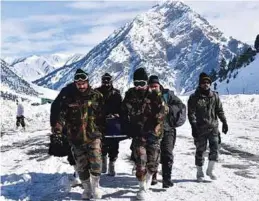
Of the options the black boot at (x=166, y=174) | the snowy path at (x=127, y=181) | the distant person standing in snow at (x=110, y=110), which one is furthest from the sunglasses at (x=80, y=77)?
the black boot at (x=166, y=174)

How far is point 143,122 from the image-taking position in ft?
29.3

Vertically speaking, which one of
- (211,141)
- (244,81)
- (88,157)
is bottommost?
(88,157)

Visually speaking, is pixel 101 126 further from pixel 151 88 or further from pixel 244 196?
pixel 244 196

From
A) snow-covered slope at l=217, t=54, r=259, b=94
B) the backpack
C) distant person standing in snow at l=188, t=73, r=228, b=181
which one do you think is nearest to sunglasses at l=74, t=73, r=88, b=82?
the backpack

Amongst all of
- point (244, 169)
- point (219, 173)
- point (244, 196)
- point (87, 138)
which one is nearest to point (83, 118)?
point (87, 138)

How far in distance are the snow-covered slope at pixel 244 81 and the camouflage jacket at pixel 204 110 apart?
106354mm

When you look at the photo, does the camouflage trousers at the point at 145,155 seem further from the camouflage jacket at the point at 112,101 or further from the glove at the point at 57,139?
the camouflage jacket at the point at 112,101

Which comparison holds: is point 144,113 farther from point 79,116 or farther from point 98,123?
point 79,116

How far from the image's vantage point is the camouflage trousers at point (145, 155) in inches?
350

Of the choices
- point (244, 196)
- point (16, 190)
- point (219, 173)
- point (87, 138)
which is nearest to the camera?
point (87, 138)

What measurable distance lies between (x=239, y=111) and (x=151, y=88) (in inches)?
1096

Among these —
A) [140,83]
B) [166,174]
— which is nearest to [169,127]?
[166,174]

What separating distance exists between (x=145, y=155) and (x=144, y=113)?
2.32ft

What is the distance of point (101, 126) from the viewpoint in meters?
9.05
